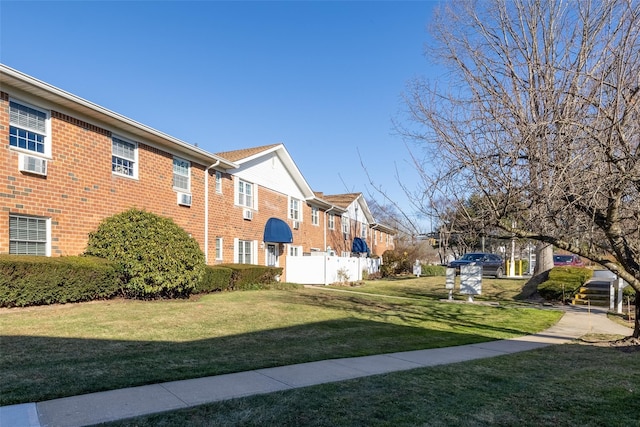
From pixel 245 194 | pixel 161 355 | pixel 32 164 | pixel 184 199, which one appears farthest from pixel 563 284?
Result: pixel 32 164

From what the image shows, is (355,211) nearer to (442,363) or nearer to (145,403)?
(442,363)

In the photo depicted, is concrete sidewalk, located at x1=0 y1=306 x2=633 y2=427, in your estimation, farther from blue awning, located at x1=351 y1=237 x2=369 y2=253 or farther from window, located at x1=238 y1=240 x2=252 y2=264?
blue awning, located at x1=351 y1=237 x2=369 y2=253

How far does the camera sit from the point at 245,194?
2134cm

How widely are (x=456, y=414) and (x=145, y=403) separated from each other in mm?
3075

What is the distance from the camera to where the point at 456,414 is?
14.2 feet

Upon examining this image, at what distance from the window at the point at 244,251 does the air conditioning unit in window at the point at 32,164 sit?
396 inches

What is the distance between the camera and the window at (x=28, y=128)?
36.2ft

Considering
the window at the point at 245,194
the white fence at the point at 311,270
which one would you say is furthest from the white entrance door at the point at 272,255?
the window at the point at 245,194

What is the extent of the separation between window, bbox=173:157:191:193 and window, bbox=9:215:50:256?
18.1 feet

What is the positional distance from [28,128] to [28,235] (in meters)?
2.75

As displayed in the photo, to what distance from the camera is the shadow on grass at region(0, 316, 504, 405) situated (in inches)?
198

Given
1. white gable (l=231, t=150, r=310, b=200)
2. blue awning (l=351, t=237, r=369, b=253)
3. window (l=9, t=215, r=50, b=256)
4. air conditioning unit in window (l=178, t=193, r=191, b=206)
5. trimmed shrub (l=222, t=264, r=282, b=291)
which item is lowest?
trimmed shrub (l=222, t=264, r=282, b=291)

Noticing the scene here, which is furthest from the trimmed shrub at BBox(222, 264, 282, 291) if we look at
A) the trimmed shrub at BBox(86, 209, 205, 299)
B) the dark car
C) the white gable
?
the dark car

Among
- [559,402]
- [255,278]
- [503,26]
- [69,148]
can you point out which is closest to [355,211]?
[255,278]
